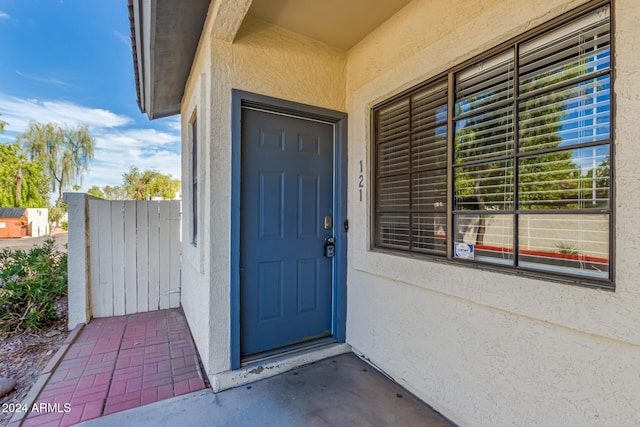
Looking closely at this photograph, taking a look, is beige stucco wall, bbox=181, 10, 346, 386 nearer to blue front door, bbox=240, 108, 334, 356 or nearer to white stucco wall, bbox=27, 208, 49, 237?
blue front door, bbox=240, 108, 334, 356

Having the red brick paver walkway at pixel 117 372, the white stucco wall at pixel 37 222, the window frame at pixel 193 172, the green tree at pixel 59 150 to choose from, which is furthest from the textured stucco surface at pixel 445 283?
the green tree at pixel 59 150

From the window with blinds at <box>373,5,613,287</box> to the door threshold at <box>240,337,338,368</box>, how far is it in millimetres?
1273

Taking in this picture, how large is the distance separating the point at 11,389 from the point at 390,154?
342 centimetres

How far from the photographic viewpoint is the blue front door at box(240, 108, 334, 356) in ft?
8.02

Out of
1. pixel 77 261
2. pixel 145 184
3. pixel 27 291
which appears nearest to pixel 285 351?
pixel 77 261

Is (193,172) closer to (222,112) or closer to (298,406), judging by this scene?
(222,112)

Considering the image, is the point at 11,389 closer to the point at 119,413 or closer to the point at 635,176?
the point at 119,413

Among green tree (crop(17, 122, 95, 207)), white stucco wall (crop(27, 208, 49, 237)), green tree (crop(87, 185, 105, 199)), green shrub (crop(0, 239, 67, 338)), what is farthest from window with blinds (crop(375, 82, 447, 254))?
green tree (crop(87, 185, 105, 199))

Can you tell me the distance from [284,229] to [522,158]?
179 cm

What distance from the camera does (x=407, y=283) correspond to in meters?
2.16

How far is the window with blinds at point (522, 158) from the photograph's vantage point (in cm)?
134

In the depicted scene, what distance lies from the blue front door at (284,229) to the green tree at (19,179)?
1004 inches

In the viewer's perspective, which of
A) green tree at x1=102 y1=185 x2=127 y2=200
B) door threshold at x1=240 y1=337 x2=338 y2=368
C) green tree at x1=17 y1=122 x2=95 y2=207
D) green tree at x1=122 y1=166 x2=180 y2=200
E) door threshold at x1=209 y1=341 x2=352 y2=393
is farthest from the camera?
green tree at x1=102 y1=185 x2=127 y2=200

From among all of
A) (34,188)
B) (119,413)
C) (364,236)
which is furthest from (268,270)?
(34,188)
